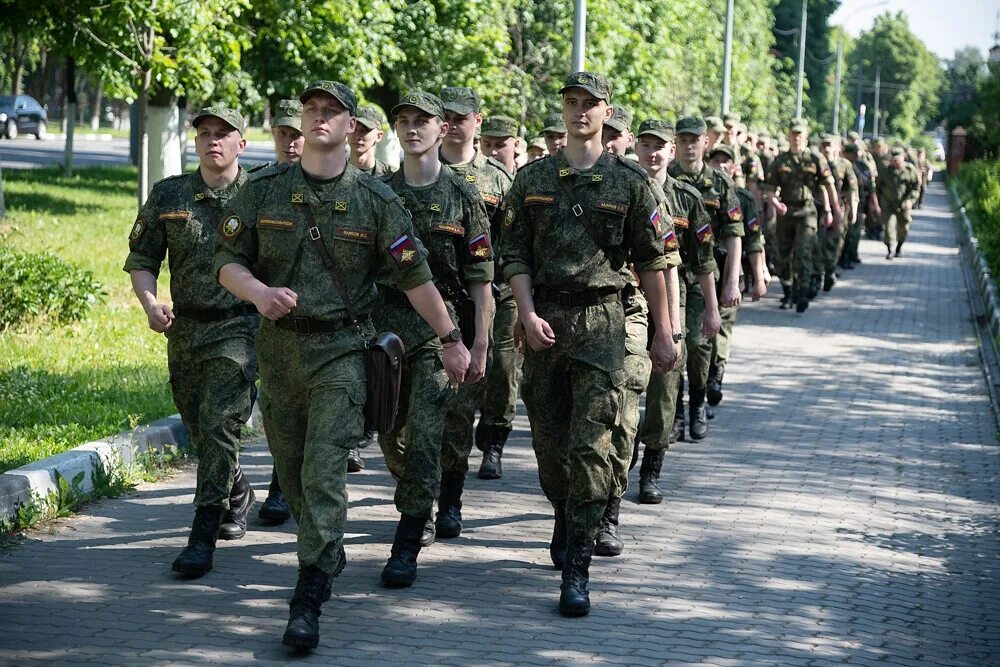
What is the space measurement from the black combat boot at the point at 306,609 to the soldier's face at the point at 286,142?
3104 millimetres

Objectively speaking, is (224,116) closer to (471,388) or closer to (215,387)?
(215,387)

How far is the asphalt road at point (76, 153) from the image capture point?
3906 centimetres

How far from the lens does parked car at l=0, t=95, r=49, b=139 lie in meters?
52.4

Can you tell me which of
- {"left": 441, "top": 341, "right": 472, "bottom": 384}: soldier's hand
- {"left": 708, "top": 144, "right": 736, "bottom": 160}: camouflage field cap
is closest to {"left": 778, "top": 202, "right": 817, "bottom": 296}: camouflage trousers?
{"left": 708, "top": 144, "right": 736, "bottom": 160}: camouflage field cap

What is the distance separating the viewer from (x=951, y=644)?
6270 mm

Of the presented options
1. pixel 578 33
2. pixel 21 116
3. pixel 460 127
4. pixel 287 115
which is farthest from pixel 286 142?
pixel 21 116

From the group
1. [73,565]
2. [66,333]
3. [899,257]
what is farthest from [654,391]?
[899,257]

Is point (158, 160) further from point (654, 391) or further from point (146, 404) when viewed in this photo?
point (654, 391)

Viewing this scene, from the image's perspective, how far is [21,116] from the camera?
53.3 metres

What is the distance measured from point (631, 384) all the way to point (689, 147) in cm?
346

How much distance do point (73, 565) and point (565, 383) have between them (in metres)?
2.29

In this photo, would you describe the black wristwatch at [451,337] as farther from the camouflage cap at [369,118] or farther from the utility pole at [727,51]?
the utility pole at [727,51]

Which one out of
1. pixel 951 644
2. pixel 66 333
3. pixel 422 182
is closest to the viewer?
pixel 951 644

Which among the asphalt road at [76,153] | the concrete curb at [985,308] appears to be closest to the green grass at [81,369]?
the concrete curb at [985,308]
